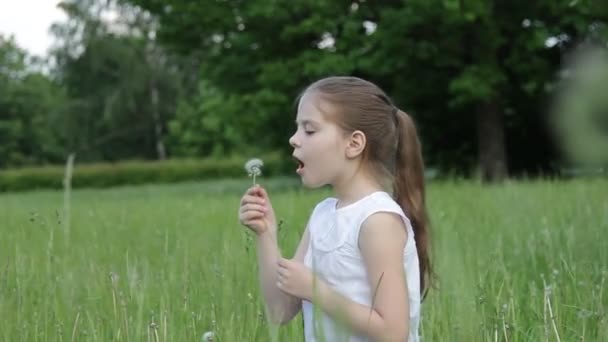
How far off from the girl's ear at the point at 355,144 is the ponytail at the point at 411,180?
0.17 m

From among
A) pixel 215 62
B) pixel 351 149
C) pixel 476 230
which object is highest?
pixel 215 62

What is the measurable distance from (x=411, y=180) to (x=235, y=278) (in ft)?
4.72

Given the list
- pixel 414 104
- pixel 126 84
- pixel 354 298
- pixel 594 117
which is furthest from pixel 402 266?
pixel 126 84

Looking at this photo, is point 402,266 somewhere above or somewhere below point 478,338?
above

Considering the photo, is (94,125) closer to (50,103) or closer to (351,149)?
(50,103)

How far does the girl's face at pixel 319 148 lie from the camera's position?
7.34 ft

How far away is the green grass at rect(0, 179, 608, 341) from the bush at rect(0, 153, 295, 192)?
1323 inches

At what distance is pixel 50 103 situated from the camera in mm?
64688

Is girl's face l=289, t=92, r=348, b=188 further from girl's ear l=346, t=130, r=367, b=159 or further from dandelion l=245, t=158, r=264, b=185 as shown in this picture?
dandelion l=245, t=158, r=264, b=185

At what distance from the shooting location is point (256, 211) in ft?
7.39

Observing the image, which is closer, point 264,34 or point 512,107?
point 264,34

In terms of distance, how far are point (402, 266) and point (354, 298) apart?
0.15m

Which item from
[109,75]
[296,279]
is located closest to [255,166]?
[296,279]

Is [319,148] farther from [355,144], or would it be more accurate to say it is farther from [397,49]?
[397,49]
